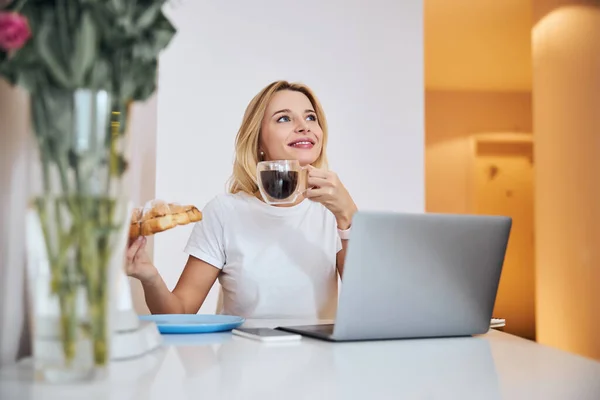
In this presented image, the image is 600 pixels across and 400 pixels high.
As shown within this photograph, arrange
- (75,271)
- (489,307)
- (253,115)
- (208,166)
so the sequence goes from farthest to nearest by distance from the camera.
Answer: (208,166), (253,115), (489,307), (75,271)

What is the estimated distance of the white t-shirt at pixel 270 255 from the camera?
6.72 feet

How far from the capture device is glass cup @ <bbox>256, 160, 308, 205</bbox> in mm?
1528

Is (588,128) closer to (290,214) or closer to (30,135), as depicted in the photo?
(290,214)

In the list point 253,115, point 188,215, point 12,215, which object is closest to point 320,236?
point 253,115

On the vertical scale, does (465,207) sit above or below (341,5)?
below

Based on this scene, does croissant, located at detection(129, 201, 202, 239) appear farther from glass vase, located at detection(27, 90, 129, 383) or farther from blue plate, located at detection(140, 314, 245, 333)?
glass vase, located at detection(27, 90, 129, 383)

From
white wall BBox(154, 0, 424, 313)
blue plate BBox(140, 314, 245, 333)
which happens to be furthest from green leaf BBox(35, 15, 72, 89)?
white wall BBox(154, 0, 424, 313)

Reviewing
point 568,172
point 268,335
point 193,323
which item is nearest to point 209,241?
point 193,323

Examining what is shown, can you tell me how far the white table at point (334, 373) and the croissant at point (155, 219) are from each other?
0.24 meters

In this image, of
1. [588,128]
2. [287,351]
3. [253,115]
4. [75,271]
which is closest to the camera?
[75,271]

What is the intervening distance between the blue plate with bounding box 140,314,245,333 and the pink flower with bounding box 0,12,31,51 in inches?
26.6

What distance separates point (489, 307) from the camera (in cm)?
119

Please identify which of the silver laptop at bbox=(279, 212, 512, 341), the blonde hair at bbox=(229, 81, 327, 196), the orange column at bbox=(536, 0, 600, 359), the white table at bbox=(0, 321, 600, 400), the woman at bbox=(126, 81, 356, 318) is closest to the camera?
Answer: the white table at bbox=(0, 321, 600, 400)

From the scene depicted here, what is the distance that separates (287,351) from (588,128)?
3.54 meters
